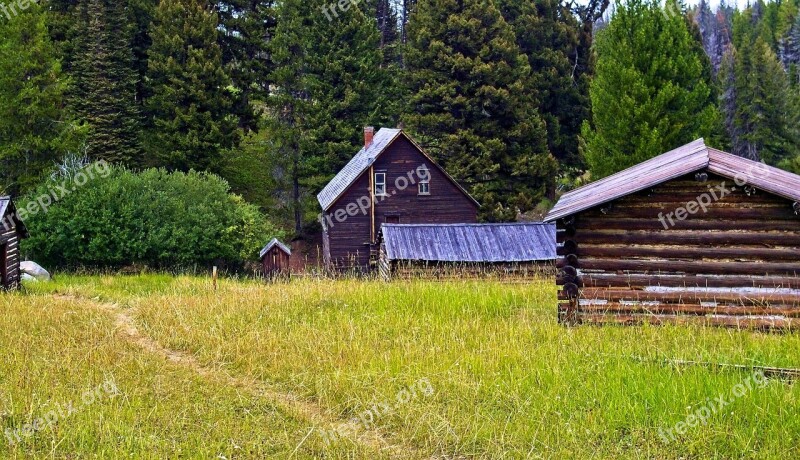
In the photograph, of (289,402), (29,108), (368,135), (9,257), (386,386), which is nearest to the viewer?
(289,402)

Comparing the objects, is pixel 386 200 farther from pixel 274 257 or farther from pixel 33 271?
pixel 33 271

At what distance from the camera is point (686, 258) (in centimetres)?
1356

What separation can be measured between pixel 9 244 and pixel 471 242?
1672 cm

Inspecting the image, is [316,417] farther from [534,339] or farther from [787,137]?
[787,137]

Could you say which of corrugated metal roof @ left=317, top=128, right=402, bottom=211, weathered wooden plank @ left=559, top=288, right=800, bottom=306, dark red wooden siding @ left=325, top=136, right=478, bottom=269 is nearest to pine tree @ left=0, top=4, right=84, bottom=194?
corrugated metal roof @ left=317, top=128, right=402, bottom=211

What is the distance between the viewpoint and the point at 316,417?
8.54 meters

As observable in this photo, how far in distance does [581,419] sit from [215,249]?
29106 mm

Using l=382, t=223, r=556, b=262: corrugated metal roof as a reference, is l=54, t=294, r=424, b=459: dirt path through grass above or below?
below

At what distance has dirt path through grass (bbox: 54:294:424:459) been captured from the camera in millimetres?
7664

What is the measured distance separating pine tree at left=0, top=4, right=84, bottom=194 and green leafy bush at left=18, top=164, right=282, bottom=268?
2976 mm

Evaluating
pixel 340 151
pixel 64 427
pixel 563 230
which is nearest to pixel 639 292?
pixel 563 230

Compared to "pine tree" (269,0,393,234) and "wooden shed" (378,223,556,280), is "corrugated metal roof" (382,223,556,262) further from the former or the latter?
"pine tree" (269,0,393,234)

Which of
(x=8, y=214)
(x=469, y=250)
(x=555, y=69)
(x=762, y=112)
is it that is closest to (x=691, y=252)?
(x=469, y=250)

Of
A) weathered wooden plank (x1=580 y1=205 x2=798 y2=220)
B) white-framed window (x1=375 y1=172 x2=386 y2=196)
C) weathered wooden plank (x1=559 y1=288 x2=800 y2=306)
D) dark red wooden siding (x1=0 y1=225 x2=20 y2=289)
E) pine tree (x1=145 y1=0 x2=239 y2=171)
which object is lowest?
weathered wooden plank (x1=559 y1=288 x2=800 y2=306)
